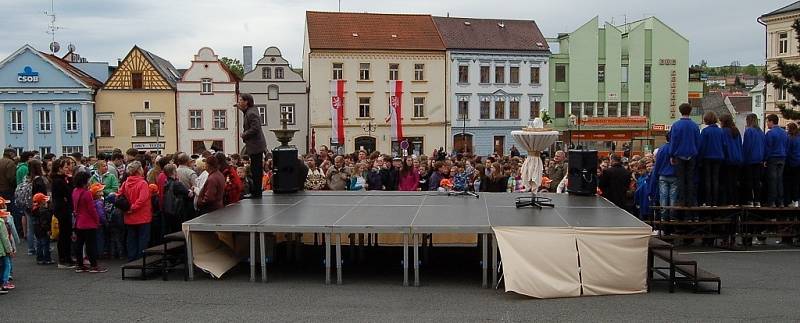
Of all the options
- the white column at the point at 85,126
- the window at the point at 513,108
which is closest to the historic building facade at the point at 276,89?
the white column at the point at 85,126

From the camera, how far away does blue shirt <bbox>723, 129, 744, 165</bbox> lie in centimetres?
1390

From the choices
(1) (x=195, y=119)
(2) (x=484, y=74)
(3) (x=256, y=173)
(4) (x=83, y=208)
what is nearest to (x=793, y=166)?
(3) (x=256, y=173)

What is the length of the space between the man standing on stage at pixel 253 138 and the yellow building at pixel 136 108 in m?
40.0

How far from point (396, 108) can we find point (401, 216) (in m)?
39.6

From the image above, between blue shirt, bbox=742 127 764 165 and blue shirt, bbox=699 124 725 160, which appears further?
blue shirt, bbox=742 127 764 165

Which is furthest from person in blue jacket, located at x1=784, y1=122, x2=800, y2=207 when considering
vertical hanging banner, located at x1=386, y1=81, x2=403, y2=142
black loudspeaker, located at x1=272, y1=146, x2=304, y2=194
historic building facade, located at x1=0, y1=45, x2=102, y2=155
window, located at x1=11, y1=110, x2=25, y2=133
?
window, located at x1=11, y1=110, x2=25, y2=133

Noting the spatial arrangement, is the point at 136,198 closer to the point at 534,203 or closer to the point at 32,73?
the point at 534,203

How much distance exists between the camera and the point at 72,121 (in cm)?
5178

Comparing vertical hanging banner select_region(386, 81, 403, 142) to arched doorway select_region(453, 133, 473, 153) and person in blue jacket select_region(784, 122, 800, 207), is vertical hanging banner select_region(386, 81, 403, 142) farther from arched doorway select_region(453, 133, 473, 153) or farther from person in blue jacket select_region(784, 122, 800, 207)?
person in blue jacket select_region(784, 122, 800, 207)

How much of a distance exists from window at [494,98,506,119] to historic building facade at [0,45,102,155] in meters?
27.3

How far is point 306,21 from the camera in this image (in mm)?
54219

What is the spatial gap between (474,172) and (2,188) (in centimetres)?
1006

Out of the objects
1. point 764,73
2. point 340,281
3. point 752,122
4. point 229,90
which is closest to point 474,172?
point 752,122

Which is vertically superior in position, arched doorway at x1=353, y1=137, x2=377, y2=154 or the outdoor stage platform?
arched doorway at x1=353, y1=137, x2=377, y2=154
